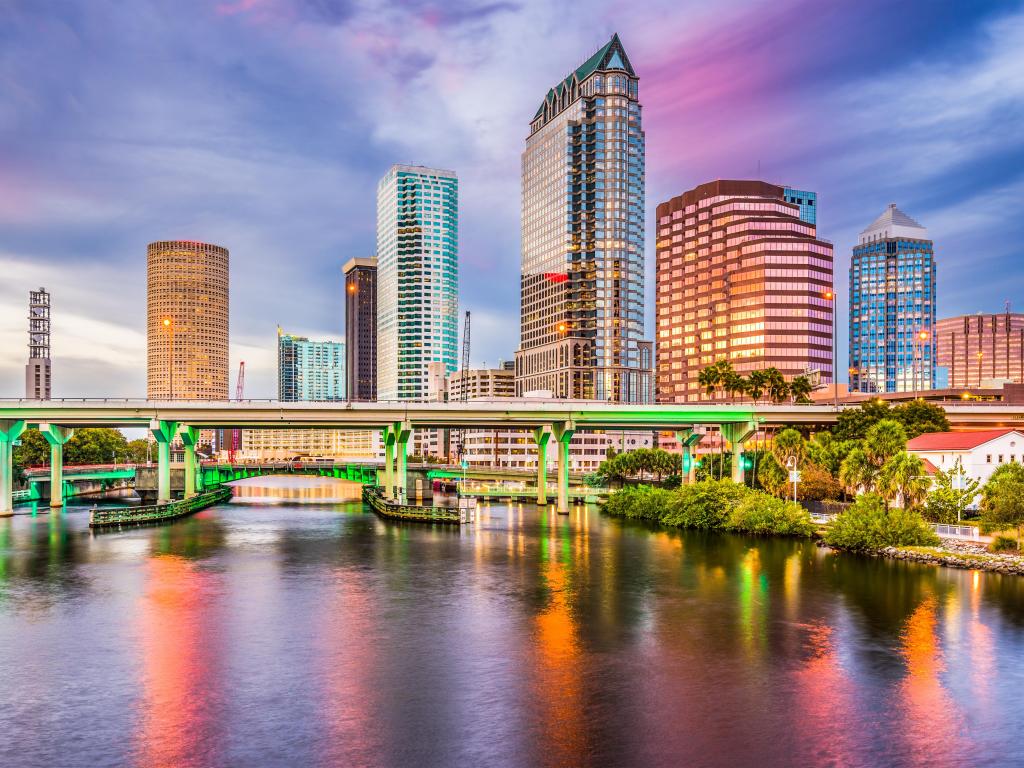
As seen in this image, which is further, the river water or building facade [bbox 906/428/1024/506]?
building facade [bbox 906/428/1024/506]

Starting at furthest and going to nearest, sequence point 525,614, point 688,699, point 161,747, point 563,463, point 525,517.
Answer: point 563,463 < point 525,517 < point 525,614 < point 688,699 < point 161,747

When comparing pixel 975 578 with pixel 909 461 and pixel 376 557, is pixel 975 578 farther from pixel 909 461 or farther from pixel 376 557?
pixel 376 557

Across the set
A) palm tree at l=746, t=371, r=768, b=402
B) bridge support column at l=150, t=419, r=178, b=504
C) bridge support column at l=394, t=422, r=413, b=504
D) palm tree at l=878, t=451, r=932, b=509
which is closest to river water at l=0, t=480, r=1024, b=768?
palm tree at l=878, t=451, r=932, b=509

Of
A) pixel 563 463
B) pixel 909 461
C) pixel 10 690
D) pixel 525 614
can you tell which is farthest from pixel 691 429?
pixel 10 690

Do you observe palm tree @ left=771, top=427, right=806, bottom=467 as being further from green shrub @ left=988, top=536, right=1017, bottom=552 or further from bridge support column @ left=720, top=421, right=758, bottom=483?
green shrub @ left=988, top=536, right=1017, bottom=552

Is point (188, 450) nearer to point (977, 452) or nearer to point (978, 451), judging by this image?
point (977, 452)

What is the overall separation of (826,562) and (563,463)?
218 feet

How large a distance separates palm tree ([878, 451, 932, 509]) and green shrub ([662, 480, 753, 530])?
2204cm

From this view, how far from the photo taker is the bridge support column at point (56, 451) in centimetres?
14425

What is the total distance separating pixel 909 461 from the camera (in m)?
89.3

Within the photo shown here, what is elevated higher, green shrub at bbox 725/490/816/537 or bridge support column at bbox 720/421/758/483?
bridge support column at bbox 720/421/758/483

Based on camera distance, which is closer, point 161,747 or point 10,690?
point 161,747

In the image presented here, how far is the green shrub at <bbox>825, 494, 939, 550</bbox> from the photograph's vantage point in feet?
270

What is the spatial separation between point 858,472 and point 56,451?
130471mm
